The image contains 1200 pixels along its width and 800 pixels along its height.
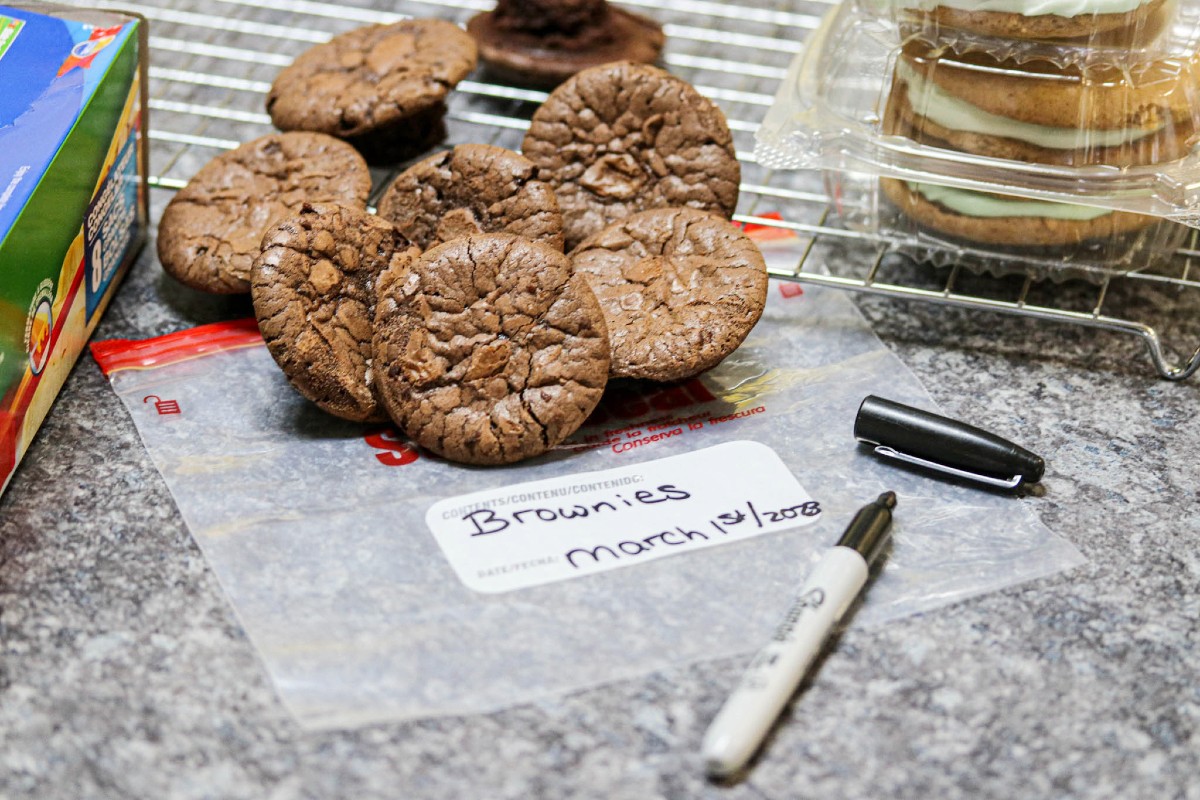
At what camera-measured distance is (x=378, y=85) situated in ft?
4.79

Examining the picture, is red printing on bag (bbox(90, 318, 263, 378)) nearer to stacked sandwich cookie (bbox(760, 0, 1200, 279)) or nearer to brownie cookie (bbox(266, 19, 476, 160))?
brownie cookie (bbox(266, 19, 476, 160))

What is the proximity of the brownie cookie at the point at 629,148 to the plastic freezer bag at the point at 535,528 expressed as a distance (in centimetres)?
20

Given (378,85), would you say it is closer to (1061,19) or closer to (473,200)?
(473,200)

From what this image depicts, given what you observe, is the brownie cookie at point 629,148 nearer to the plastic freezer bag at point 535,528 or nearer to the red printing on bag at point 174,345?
the plastic freezer bag at point 535,528

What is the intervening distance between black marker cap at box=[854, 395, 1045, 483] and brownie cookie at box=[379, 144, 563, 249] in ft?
1.19

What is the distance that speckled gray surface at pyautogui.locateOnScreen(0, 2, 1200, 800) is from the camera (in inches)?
33.8

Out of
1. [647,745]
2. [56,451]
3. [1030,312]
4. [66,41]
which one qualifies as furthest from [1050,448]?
[66,41]

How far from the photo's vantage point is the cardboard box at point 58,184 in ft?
3.57

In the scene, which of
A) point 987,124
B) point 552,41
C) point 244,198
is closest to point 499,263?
point 244,198

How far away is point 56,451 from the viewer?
1.14m

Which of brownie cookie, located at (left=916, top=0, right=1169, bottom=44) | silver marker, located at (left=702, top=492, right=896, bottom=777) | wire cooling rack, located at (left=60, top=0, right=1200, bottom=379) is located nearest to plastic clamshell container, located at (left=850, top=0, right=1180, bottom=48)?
brownie cookie, located at (left=916, top=0, right=1169, bottom=44)

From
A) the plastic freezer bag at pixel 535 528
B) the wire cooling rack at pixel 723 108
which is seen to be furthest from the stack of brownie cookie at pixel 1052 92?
the plastic freezer bag at pixel 535 528

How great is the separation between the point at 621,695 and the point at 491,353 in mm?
340

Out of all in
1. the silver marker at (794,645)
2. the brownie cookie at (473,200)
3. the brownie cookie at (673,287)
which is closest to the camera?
the silver marker at (794,645)
